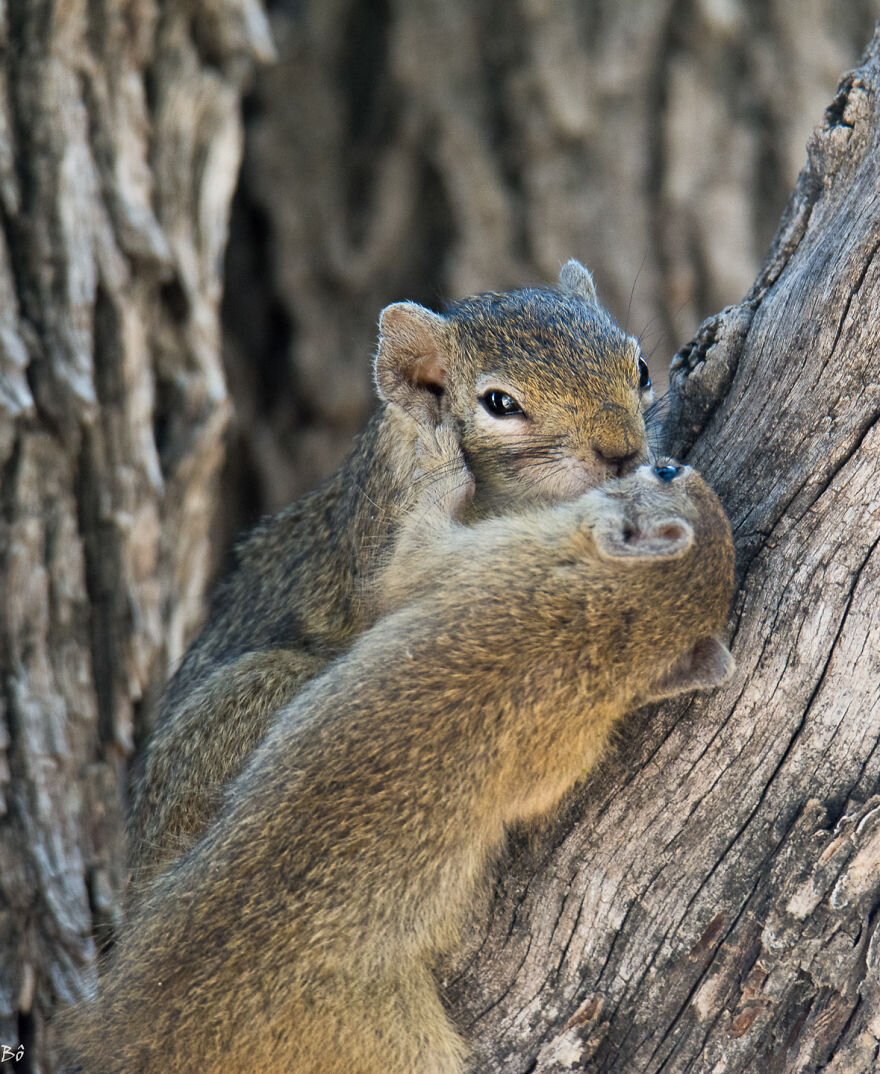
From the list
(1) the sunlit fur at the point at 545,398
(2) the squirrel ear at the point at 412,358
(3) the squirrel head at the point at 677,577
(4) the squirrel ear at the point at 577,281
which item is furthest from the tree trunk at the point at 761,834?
(4) the squirrel ear at the point at 577,281

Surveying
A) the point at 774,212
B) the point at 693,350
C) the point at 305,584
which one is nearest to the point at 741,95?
the point at 774,212

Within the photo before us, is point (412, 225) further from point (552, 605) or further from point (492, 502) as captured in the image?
point (552, 605)

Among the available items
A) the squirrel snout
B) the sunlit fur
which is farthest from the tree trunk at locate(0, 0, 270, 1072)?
the squirrel snout

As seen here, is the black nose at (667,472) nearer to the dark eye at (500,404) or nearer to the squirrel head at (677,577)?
the squirrel head at (677,577)

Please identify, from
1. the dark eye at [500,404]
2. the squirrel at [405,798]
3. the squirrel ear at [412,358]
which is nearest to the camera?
the squirrel at [405,798]

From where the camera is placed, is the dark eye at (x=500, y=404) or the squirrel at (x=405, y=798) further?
the dark eye at (x=500, y=404)

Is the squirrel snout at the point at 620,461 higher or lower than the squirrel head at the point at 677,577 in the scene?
higher

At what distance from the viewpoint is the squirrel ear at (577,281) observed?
4.73 m

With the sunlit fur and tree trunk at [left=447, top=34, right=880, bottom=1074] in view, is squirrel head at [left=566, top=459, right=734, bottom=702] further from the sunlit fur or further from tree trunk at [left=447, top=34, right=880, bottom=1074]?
the sunlit fur

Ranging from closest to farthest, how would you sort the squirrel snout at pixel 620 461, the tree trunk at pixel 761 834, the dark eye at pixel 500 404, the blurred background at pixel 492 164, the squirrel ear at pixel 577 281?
1. the tree trunk at pixel 761 834
2. the squirrel snout at pixel 620 461
3. the dark eye at pixel 500 404
4. the squirrel ear at pixel 577 281
5. the blurred background at pixel 492 164

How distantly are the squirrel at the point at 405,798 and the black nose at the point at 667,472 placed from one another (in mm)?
50

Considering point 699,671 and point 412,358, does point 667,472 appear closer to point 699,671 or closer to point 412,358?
point 699,671

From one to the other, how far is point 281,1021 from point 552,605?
1.20 meters

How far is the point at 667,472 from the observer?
3.17 m
